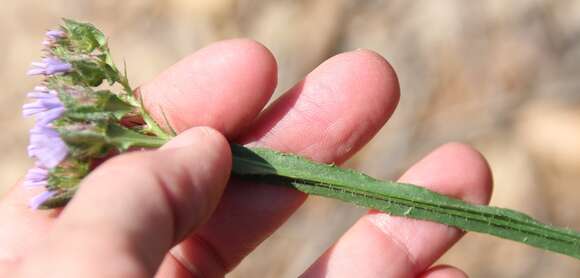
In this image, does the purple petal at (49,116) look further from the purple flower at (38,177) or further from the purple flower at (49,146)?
the purple flower at (38,177)

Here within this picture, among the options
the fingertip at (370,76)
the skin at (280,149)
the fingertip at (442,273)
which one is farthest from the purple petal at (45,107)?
the fingertip at (442,273)

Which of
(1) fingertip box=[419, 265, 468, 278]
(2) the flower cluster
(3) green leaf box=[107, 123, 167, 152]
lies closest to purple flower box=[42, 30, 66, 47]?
(2) the flower cluster

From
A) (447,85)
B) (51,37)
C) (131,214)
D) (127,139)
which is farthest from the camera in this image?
(447,85)

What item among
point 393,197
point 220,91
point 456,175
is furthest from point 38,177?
point 456,175

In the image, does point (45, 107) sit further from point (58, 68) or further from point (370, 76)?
point (370, 76)

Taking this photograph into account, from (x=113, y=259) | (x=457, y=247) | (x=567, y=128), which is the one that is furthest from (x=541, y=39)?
(x=113, y=259)
